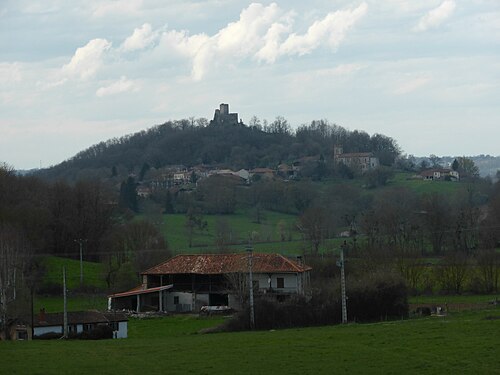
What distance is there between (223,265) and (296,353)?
34.7 meters

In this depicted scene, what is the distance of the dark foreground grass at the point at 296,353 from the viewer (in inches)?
1096

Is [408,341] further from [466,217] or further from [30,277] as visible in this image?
[466,217]

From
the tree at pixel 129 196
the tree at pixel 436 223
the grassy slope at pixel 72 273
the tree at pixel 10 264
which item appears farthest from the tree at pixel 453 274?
the tree at pixel 129 196

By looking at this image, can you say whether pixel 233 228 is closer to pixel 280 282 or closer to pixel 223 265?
pixel 223 265

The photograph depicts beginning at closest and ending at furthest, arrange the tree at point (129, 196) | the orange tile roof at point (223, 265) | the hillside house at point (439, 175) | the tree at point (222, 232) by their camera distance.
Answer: the orange tile roof at point (223, 265) → the tree at point (222, 232) → the tree at point (129, 196) → the hillside house at point (439, 175)

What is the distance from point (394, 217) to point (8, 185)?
40472 mm

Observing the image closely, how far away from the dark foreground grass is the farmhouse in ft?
79.0

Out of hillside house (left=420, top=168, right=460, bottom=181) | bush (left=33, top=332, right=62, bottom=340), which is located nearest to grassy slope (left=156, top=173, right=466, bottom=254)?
hillside house (left=420, top=168, right=460, bottom=181)

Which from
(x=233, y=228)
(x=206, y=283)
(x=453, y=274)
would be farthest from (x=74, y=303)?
(x=233, y=228)

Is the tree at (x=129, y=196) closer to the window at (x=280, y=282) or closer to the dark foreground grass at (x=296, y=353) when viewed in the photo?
the window at (x=280, y=282)

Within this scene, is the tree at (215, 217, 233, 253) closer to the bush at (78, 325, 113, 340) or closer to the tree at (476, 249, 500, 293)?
the tree at (476, 249, 500, 293)

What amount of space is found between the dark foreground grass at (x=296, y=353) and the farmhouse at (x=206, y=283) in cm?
2407

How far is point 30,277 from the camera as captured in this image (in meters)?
66.2

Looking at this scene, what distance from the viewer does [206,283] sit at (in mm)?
65312
